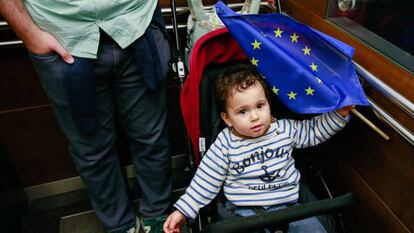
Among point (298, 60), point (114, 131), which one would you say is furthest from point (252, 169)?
point (114, 131)

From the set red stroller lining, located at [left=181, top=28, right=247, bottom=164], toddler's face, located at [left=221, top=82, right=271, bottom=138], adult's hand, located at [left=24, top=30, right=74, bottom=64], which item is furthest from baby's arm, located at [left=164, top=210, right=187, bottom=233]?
adult's hand, located at [left=24, top=30, right=74, bottom=64]

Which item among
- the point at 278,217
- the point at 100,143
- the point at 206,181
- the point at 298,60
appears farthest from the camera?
the point at 100,143

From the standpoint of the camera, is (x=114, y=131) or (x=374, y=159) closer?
(x=374, y=159)

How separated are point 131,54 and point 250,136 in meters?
0.53

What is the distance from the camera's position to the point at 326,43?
105 cm

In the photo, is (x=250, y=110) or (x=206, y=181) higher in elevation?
(x=250, y=110)

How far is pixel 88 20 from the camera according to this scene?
114 centimetres

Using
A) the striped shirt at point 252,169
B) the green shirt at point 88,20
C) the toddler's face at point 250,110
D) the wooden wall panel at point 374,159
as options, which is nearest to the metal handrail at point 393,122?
the wooden wall panel at point 374,159

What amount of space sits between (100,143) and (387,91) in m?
1.06

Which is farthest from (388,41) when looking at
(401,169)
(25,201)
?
(25,201)

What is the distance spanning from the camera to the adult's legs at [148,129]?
1.34 m

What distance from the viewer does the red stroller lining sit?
1154 millimetres

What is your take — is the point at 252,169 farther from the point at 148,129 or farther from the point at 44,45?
the point at 44,45

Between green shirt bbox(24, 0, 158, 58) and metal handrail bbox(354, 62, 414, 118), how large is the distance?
76 centimetres
